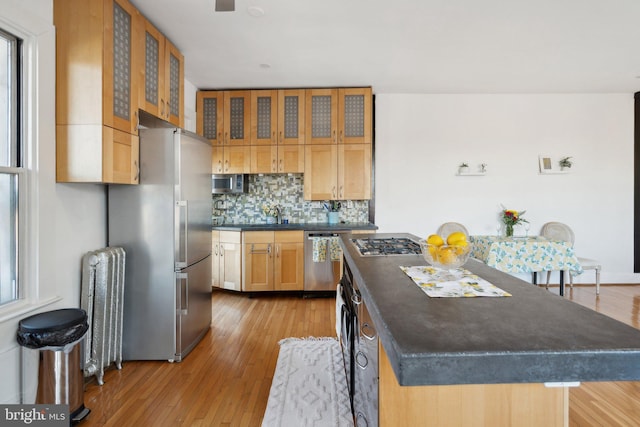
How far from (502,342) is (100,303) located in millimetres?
2324

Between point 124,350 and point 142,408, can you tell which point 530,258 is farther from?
point 124,350

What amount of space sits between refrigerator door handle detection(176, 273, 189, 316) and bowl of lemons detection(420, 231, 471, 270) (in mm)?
1907

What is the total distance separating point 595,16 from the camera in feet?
8.18

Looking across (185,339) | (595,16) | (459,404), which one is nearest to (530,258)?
(595,16)

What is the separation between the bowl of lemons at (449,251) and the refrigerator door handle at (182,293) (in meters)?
1.91

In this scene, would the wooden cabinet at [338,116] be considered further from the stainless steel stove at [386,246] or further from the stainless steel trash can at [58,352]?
the stainless steel trash can at [58,352]

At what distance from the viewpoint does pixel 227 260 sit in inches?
156

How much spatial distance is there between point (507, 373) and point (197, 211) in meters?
2.47

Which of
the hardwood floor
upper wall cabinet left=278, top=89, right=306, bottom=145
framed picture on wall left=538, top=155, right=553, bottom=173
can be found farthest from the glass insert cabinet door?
framed picture on wall left=538, top=155, right=553, bottom=173

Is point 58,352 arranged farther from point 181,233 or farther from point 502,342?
point 502,342

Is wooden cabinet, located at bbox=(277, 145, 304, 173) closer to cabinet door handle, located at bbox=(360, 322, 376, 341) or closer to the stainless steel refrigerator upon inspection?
the stainless steel refrigerator

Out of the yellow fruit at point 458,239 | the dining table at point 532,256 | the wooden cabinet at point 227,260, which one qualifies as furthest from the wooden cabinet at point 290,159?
the yellow fruit at point 458,239

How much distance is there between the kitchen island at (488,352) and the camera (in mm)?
656

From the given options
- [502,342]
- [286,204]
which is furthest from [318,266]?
[502,342]
